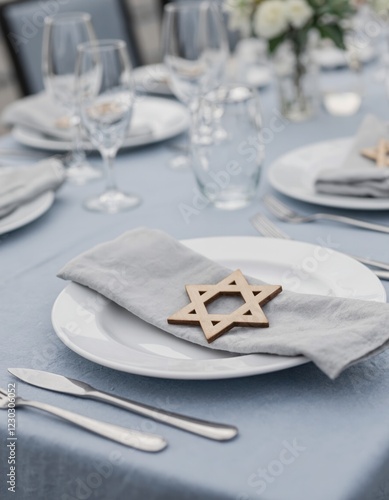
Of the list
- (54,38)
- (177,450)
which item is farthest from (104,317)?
(54,38)

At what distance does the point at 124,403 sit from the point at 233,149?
51 centimetres

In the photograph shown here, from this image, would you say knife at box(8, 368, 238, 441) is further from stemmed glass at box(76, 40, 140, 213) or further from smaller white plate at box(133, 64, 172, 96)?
smaller white plate at box(133, 64, 172, 96)

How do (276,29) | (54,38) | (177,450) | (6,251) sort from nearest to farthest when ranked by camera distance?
(177,450), (6,251), (54,38), (276,29)

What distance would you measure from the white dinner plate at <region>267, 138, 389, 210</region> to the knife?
48 cm

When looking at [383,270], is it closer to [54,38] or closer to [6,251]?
[6,251]

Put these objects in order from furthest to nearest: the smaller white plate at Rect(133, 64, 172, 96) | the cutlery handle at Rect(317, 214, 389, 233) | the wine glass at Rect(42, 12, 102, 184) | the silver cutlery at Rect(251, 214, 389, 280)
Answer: the smaller white plate at Rect(133, 64, 172, 96) → the wine glass at Rect(42, 12, 102, 184) → the cutlery handle at Rect(317, 214, 389, 233) → the silver cutlery at Rect(251, 214, 389, 280)

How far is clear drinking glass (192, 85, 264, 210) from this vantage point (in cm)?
107

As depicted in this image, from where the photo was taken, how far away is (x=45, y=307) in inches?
34.7

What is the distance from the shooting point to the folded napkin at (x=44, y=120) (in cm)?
144

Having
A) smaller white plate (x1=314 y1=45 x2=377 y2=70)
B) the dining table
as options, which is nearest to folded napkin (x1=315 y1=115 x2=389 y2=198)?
the dining table

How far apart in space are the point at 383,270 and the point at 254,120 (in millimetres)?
303

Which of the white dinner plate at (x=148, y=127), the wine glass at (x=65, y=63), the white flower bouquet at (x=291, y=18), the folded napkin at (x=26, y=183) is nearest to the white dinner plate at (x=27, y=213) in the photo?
the folded napkin at (x=26, y=183)

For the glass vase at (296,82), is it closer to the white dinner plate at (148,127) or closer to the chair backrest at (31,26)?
the white dinner plate at (148,127)

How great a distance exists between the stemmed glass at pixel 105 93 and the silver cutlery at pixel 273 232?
0.70 ft
